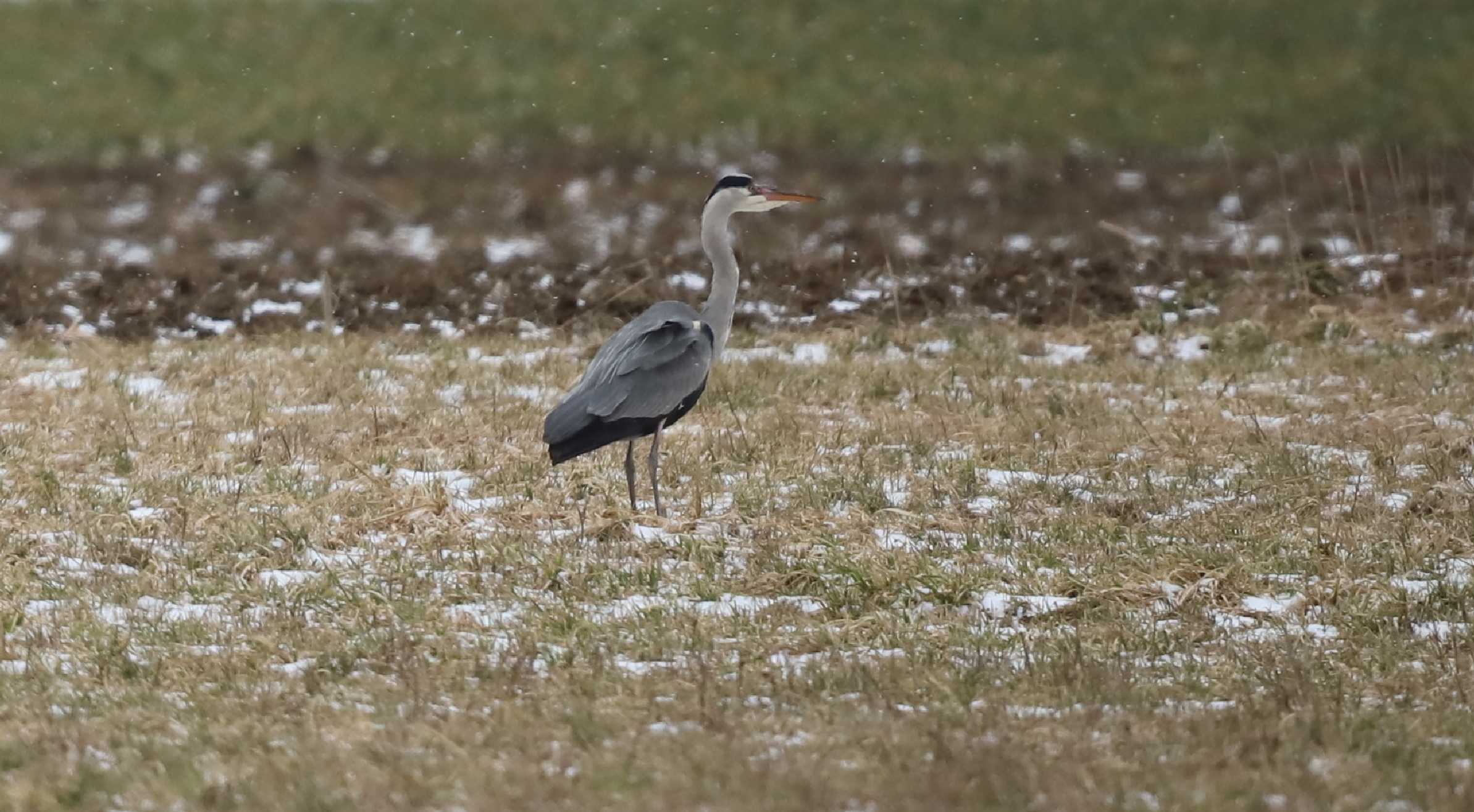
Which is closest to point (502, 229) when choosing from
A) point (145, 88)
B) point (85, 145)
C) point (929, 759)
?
point (85, 145)

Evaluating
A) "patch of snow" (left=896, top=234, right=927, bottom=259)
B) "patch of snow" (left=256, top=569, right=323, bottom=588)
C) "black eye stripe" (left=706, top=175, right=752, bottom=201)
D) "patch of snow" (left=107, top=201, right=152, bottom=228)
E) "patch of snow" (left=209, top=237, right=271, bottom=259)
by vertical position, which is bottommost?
"patch of snow" (left=896, top=234, right=927, bottom=259)

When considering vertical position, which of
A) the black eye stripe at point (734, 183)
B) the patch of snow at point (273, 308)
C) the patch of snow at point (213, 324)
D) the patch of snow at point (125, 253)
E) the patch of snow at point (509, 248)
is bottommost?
the patch of snow at point (509, 248)

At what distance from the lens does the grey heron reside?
26.2ft

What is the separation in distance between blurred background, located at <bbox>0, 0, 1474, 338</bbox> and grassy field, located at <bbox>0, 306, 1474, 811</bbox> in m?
4.68

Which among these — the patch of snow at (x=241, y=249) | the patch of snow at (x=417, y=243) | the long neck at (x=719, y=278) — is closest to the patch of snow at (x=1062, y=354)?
the long neck at (x=719, y=278)

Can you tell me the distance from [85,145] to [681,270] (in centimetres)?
1103

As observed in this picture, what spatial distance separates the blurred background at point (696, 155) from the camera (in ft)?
53.6

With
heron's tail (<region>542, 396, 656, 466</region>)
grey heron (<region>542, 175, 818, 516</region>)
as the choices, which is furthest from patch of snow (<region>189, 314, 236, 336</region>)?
heron's tail (<region>542, 396, 656, 466</region>)

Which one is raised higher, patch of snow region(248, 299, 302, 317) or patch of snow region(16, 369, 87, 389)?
patch of snow region(16, 369, 87, 389)

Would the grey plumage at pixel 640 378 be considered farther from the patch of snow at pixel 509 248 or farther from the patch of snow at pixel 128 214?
the patch of snow at pixel 128 214

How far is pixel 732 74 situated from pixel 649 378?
19220mm

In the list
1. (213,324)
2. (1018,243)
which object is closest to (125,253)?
(213,324)

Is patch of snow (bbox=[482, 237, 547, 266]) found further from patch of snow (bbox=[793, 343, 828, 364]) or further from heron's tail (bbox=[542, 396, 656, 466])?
heron's tail (bbox=[542, 396, 656, 466])

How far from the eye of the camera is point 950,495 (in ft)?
27.7
